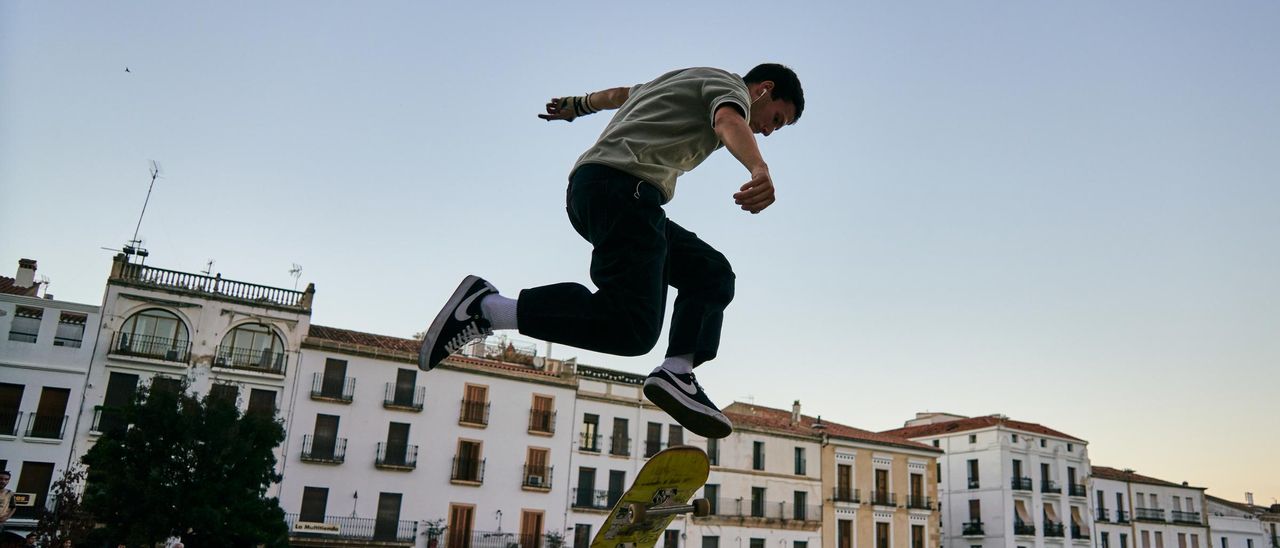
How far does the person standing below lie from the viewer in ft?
11.2

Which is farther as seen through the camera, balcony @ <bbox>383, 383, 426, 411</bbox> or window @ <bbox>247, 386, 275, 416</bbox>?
balcony @ <bbox>383, 383, 426, 411</bbox>

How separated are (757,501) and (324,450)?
806 inches

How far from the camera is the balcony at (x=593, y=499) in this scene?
38.3 metres

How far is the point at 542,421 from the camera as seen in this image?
38.7 m

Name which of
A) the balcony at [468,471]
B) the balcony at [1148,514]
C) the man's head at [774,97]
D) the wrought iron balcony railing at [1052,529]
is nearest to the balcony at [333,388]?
the balcony at [468,471]

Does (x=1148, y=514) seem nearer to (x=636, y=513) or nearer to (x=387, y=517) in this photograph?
(x=387, y=517)

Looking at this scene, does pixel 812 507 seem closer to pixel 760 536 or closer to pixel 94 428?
pixel 760 536

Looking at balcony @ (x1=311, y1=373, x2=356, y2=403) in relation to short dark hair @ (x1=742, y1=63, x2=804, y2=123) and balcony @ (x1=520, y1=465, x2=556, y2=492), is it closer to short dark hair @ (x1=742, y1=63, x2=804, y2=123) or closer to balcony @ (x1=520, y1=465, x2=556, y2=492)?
balcony @ (x1=520, y1=465, x2=556, y2=492)

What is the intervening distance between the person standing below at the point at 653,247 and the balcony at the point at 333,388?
3286cm

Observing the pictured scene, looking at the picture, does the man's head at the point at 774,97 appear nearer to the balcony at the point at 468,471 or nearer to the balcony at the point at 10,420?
the balcony at the point at 468,471

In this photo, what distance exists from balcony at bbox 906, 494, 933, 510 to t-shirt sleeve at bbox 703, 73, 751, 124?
157 ft

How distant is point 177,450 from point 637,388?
68.1 feet

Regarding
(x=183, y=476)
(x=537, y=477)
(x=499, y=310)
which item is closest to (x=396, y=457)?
(x=537, y=477)

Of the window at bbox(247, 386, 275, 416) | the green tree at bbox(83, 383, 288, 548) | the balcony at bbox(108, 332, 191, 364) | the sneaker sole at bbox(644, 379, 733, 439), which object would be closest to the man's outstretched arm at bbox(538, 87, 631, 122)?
the sneaker sole at bbox(644, 379, 733, 439)
